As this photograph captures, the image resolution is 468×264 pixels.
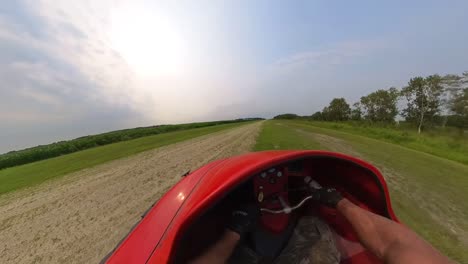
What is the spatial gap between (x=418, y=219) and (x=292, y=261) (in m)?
3.18

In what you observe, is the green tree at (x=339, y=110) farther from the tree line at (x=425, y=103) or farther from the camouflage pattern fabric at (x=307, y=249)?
the camouflage pattern fabric at (x=307, y=249)

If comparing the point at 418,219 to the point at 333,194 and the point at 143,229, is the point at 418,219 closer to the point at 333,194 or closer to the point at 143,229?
the point at 333,194

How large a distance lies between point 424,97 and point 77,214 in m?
47.0

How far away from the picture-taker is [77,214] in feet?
14.5

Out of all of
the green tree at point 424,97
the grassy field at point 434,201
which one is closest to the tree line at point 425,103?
the green tree at point 424,97

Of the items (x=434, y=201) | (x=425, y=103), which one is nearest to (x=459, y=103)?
(x=425, y=103)

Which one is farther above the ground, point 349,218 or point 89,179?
point 349,218

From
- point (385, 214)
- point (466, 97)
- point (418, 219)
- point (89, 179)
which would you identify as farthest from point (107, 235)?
point (466, 97)

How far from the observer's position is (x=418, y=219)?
3508 millimetres

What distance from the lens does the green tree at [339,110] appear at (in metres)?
62.4

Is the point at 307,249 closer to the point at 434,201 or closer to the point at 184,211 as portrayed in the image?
the point at 184,211

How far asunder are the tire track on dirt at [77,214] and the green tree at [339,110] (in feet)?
215

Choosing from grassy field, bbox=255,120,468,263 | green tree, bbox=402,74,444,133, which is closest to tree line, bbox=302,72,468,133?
green tree, bbox=402,74,444,133

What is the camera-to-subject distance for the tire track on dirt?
3250mm
